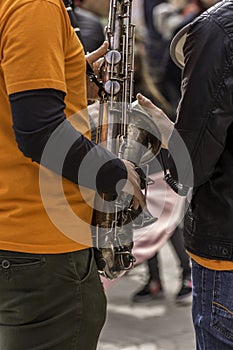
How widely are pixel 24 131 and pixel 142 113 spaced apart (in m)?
0.62

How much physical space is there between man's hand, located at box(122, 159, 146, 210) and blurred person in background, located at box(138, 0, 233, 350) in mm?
128

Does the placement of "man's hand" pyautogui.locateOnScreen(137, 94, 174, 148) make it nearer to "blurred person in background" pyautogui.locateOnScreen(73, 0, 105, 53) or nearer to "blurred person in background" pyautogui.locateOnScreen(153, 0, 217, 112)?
"blurred person in background" pyautogui.locateOnScreen(73, 0, 105, 53)

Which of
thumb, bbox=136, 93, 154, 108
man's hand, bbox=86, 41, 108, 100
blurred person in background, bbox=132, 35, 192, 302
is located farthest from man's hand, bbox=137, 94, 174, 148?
blurred person in background, bbox=132, 35, 192, 302

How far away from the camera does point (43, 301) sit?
2.16m

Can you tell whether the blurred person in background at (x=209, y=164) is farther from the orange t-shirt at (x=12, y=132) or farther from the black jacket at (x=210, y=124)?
the orange t-shirt at (x=12, y=132)

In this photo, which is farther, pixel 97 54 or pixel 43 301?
pixel 97 54

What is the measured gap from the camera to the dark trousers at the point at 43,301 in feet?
7.00

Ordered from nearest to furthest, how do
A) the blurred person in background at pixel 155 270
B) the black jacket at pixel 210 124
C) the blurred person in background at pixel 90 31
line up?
the black jacket at pixel 210 124, the blurred person in background at pixel 90 31, the blurred person in background at pixel 155 270

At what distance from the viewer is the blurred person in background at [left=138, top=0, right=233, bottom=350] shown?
213cm

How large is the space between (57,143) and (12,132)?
0.55ft

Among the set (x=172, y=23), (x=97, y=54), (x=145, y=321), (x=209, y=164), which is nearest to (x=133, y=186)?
(x=209, y=164)

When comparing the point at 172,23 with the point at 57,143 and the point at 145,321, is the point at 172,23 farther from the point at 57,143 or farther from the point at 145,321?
the point at 57,143

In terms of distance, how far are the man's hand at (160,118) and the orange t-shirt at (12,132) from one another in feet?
0.91

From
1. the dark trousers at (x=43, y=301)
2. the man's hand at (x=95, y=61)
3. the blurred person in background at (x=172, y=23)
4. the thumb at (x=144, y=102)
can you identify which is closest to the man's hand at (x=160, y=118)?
the thumb at (x=144, y=102)
